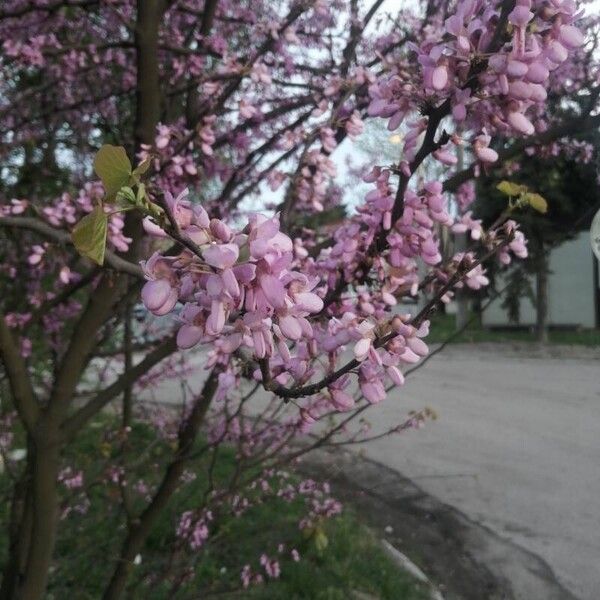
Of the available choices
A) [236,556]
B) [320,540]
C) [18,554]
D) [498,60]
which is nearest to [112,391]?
[18,554]

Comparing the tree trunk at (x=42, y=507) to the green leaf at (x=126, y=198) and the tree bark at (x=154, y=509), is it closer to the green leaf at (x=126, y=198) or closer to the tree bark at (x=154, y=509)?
the tree bark at (x=154, y=509)

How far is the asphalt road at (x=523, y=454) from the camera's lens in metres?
4.82

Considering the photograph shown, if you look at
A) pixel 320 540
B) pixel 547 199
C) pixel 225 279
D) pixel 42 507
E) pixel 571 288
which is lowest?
pixel 320 540

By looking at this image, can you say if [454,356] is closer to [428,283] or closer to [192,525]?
[192,525]

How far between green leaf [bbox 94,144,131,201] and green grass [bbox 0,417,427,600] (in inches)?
106

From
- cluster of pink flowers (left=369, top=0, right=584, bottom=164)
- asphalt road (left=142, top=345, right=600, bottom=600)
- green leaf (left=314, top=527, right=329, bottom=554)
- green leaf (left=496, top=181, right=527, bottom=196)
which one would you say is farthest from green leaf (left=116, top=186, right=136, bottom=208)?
green leaf (left=314, top=527, right=329, bottom=554)

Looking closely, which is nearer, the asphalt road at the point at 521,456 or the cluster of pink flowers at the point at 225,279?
the cluster of pink flowers at the point at 225,279

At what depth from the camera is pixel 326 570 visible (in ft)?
13.1

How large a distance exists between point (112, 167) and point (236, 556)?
12.9 feet

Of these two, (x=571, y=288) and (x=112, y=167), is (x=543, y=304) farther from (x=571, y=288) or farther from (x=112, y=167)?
(x=112, y=167)

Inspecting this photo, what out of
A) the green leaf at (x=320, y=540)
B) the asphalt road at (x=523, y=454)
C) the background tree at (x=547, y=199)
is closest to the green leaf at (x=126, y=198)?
the green leaf at (x=320, y=540)

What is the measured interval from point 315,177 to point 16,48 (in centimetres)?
197

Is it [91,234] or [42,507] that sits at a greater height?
[91,234]

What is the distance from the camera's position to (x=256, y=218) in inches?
33.7
